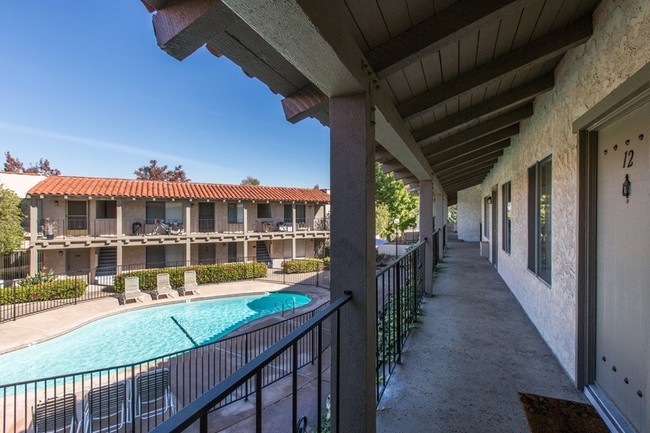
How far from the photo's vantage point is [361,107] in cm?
169

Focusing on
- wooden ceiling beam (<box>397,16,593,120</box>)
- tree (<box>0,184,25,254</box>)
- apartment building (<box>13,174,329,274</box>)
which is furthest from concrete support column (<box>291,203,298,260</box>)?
wooden ceiling beam (<box>397,16,593,120</box>)

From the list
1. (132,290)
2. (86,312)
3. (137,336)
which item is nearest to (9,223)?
(132,290)

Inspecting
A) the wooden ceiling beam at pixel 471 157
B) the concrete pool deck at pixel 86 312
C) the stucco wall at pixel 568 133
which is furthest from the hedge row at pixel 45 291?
the stucco wall at pixel 568 133

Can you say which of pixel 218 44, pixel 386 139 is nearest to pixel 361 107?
pixel 218 44

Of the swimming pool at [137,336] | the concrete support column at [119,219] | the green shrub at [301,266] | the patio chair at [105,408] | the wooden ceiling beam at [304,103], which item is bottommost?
the swimming pool at [137,336]

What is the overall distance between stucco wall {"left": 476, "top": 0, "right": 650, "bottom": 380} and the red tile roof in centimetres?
1487

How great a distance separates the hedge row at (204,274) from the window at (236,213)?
393 centimetres

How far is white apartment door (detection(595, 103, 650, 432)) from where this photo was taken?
1754 millimetres

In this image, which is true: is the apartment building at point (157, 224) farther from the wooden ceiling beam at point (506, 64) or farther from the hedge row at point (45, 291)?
the wooden ceiling beam at point (506, 64)

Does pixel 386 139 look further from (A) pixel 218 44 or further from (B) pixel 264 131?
(B) pixel 264 131

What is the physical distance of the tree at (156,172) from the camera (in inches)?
1316

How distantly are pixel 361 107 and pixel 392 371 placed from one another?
7.63ft

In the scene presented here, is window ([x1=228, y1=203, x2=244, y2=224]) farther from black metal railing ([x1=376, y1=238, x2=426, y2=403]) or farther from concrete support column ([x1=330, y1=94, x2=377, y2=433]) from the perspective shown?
concrete support column ([x1=330, y1=94, x2=377, y2=433])

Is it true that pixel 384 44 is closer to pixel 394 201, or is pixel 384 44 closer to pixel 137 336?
pixel 137 336
